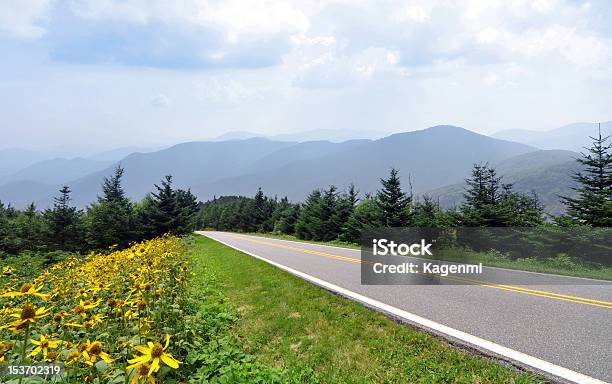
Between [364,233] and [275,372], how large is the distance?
24409mm

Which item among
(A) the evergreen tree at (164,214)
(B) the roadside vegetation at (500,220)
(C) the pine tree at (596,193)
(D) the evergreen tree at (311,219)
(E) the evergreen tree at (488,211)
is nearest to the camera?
(B) the roadside vegetation at (500,220)

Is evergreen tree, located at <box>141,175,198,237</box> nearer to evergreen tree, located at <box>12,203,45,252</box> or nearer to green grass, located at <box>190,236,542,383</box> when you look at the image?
evergreen tree, located at <box>12,203,45,252</box>

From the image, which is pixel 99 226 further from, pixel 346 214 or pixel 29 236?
pixel 346 214

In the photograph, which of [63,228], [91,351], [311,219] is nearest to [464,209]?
[311,219]

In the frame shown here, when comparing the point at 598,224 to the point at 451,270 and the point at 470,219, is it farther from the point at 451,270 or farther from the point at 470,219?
the point at 451,270

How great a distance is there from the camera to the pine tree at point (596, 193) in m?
18.1

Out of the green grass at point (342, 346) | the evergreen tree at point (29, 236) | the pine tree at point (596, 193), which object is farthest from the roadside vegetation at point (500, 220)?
the evergreen tree at point (29, 236)

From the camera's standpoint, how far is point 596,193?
64.6 ft

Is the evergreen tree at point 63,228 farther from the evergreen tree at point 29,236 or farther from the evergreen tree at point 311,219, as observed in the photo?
the evergreen tree at point 311,219

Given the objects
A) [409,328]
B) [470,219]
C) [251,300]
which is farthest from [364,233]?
[409,328]

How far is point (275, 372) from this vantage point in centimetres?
421

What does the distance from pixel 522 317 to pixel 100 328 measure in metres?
6.06

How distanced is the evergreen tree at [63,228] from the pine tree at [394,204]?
30.5m

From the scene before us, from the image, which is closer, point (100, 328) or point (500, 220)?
point (100, 328)
